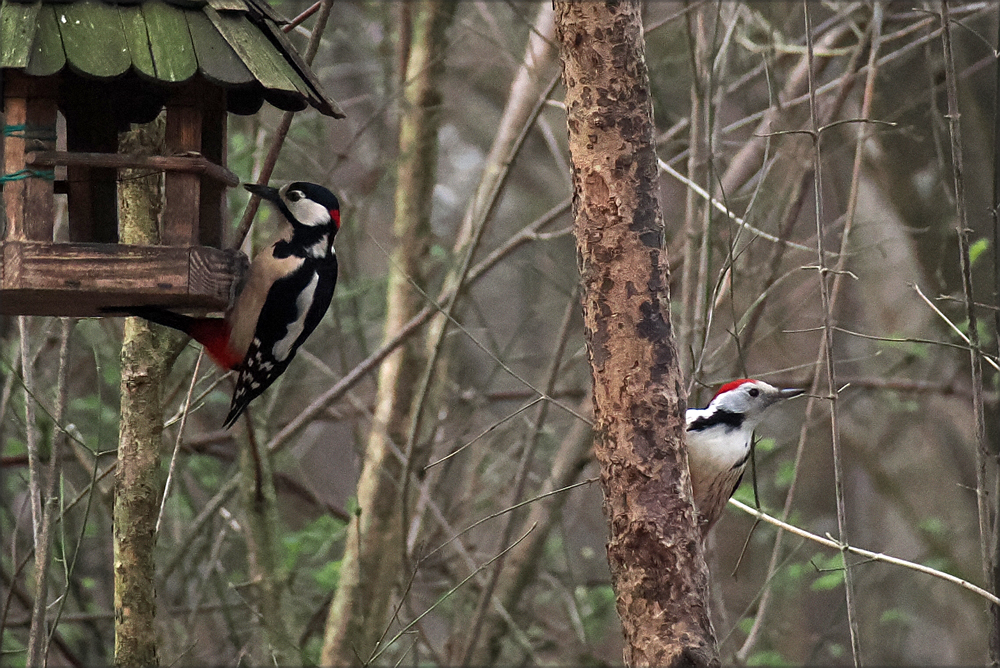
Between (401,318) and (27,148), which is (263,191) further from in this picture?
(401,318)

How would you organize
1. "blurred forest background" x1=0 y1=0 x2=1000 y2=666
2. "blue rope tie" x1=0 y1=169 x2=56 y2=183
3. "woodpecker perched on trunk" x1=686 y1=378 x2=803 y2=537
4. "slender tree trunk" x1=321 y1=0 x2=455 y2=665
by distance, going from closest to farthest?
"blue rope tie" x1=0 y1=169 x2=56 y2=183 < "woodpecker perched on trunk" x1=686 y1=378 x2=803 y2=537 < "blurred forest background" x1=0 y1=0 x2=1000 y2=666 < "slender tree trunk" x1=321 y1=0 x2=455 y2=665

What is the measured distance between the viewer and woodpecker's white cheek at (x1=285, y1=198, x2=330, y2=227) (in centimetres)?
314

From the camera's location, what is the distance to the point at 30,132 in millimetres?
2607

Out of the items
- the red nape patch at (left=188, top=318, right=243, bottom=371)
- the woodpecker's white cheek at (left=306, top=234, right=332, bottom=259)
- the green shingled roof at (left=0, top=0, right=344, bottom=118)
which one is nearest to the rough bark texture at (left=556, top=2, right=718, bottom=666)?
the green shingled roof at (left=0, top=0, right=344, bottom=118)

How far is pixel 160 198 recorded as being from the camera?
318cm

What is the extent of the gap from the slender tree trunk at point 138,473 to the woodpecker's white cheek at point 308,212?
38 centimetres

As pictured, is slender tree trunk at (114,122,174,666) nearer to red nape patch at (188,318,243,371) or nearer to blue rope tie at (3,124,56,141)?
red nape patch at (188,318,243,371)

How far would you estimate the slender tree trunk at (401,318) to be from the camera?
198 inches

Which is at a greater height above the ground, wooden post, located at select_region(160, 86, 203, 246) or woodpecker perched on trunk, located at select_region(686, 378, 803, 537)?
wooden post, located at select_region(160, 86, 203, 246)

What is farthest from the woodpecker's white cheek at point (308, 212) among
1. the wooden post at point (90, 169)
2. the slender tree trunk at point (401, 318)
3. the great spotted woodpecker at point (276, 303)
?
the slender tree trunk at point (401, 318)

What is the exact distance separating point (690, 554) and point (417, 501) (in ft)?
9.21

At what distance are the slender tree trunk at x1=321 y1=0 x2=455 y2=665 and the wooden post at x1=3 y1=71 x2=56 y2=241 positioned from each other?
8.07 feet

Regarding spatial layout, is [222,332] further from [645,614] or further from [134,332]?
[645,614]

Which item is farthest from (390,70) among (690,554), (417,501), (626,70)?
(690,554)
